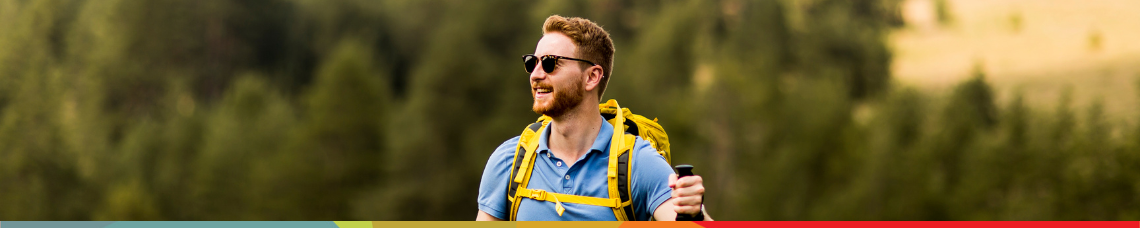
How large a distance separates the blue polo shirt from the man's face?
174mm

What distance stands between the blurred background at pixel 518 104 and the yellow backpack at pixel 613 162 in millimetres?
29729

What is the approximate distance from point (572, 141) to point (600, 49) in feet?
1.37

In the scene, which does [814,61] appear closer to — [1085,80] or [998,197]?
[998,197]

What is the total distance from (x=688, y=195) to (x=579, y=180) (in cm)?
60

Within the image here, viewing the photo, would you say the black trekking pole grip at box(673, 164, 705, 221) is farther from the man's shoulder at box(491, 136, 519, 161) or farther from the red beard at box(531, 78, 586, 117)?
the man's shoulder at box(491, 136, 519, 161)

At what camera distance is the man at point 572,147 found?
3662 mm

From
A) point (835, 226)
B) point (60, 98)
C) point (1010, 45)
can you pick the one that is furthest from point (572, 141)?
point (60, 98)

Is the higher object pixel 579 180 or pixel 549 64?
pixel 549 64

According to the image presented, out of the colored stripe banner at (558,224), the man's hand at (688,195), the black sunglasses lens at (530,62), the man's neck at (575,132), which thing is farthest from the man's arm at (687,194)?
the black sunglasses lens at (530,62)

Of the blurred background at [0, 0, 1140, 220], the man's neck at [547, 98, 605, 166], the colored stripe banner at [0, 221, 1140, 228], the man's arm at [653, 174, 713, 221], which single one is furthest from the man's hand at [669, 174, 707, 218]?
the blurred background at [0, 0, 1140, 220]

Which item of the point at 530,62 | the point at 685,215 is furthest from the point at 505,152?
the point at 685,215

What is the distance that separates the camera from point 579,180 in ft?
12.3

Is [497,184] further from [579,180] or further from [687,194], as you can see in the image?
[687,194]

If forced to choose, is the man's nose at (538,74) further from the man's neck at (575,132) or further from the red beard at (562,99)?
the man's neck at (575,132)
